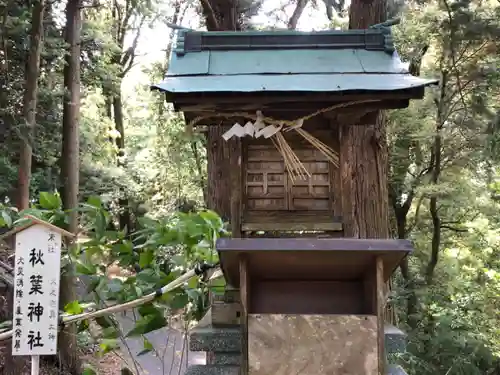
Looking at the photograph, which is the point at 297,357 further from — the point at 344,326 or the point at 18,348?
the point at 18,348

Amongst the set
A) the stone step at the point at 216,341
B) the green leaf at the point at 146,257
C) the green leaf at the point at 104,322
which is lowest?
the stone step at the point at 216,341

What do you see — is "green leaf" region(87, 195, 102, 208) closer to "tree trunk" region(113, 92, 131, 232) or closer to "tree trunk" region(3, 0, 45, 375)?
"tree trunk" region(3, 0, 45, 375)

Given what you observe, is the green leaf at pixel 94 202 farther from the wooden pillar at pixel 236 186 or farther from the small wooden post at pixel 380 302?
the small wooden post at pixel 380 302

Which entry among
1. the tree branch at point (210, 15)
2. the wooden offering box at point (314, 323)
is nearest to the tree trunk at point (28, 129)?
the tree branch at point (210, 15)

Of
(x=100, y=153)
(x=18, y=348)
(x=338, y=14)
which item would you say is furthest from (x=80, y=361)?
(x=338, y=14)

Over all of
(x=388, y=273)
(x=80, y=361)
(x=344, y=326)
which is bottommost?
(x=80, y=361)

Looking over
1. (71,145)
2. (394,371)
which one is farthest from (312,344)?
(71,145)

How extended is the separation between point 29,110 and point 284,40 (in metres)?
4.08

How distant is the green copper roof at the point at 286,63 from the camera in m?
3.29

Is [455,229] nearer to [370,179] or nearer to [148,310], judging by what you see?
[370,179]

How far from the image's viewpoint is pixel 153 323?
294cm

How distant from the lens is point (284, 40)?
3900 millimetres

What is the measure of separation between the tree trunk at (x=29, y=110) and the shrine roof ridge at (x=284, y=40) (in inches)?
133

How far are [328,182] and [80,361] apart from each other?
6.13 m
